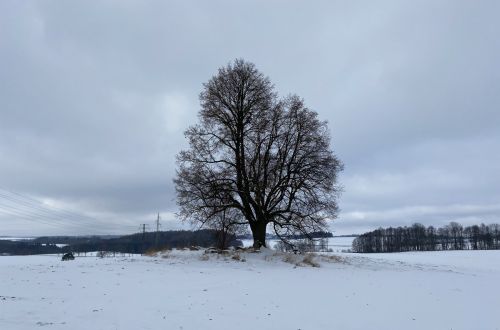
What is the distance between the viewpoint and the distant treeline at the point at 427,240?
132875mm

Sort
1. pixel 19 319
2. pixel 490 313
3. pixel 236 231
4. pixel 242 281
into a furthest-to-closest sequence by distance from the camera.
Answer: pixel 236 231 → pixel 242 281 → pixel 490 313 → pixel 19 319

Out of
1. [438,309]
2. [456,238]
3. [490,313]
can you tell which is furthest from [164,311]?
[456,238]

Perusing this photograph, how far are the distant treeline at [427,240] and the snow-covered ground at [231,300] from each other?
12706cm

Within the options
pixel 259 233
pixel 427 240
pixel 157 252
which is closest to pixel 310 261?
pixel 259 233

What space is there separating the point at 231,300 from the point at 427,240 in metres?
142

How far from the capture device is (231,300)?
11.5m

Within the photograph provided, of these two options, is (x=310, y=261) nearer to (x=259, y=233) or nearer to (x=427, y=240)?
(x=259, y=233)

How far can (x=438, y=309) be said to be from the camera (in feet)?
39.7

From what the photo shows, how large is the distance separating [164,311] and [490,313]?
9.51 meters

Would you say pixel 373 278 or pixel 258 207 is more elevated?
pixel 258 207

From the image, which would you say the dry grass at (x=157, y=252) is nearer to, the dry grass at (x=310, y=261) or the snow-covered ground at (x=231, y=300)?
the snow-covered ground at (x=231, y=300)

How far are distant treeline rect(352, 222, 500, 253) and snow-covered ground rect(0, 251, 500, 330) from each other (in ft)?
417

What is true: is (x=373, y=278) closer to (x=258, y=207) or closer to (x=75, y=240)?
(x=258, y=207)

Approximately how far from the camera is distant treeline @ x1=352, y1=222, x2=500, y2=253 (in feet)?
436
